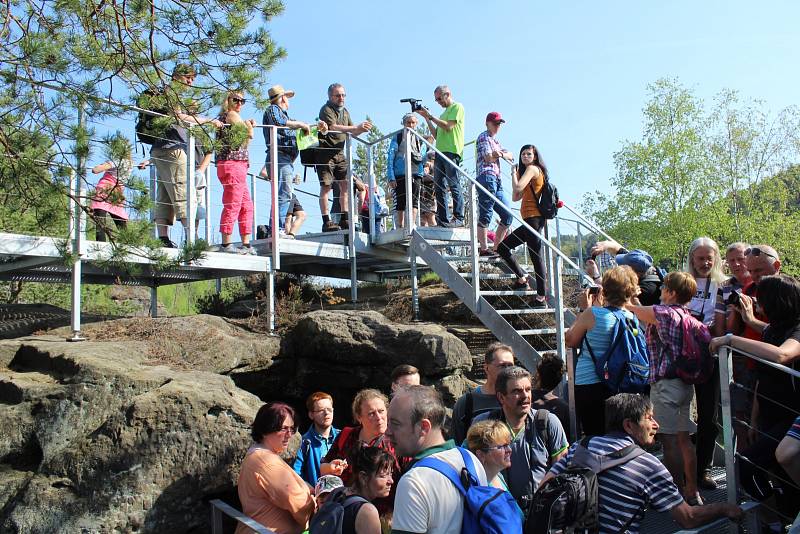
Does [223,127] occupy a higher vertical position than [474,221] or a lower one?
higher

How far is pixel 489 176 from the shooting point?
10250 millimetres

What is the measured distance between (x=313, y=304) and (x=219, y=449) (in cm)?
577

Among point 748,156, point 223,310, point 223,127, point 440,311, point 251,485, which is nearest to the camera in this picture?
point 251,485

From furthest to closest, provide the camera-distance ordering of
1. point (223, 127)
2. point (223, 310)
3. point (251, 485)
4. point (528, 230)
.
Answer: point (223, 310), point (528, 230), point (223, 127), point (251, 485)

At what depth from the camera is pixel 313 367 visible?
9.25 meters

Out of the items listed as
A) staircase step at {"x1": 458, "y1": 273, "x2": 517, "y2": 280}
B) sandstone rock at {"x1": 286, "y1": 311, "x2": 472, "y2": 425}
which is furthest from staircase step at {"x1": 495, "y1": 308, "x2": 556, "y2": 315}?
staircase step at {"x1": 458, "y1": 273, "x2": 517, "y2": 280}

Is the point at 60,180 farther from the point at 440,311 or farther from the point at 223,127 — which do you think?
the point at 440,311

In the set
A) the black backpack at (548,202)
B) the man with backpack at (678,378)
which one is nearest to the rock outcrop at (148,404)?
the black backpack at (548,202)

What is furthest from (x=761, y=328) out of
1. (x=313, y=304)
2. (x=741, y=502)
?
(x=313, y=304)

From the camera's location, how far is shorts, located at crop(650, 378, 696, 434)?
5.21 metres

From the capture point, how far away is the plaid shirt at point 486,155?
1030cm

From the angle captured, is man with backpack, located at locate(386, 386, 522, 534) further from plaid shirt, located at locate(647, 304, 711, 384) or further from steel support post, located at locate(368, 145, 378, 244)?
steel support post, located at locate(368, 145, 378, 244)

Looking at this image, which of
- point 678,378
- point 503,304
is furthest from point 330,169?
point 678,378

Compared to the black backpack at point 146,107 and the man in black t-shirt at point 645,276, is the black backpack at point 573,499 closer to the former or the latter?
the man in black t-shirt at point 645,276
